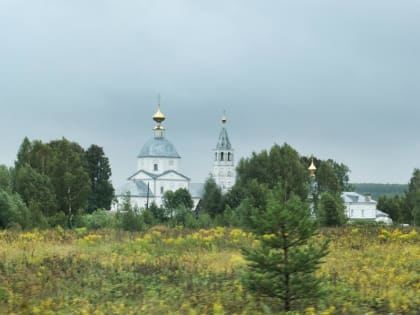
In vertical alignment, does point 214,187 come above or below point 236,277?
above

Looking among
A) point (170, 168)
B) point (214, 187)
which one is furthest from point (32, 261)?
point (170, 168)

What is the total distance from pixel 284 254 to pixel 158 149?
122 meters

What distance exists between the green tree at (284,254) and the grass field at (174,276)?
0.35 m

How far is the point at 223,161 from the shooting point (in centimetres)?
14338

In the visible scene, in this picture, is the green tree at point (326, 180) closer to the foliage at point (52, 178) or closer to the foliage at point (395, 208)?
the foliage at point (395, 208)

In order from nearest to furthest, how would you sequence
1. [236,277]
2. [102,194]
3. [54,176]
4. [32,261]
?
[236,277] < [32,261] < [54,176] < [102,194]

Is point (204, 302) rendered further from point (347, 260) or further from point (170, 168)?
point (170, 168)

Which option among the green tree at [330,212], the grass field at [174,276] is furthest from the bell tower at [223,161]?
the grass field at [174,276]

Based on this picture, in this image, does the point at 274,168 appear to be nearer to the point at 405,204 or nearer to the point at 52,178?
the point at 405,204

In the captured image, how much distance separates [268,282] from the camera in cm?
1277

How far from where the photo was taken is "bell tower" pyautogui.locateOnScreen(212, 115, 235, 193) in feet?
470

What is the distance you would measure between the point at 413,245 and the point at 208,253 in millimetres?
5668

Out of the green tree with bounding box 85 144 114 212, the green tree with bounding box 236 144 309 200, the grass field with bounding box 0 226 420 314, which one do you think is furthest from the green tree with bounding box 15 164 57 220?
the grass field with bounding box 0 226 420 314

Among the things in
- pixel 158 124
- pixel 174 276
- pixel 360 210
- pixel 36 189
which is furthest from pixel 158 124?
pixel 174 276
